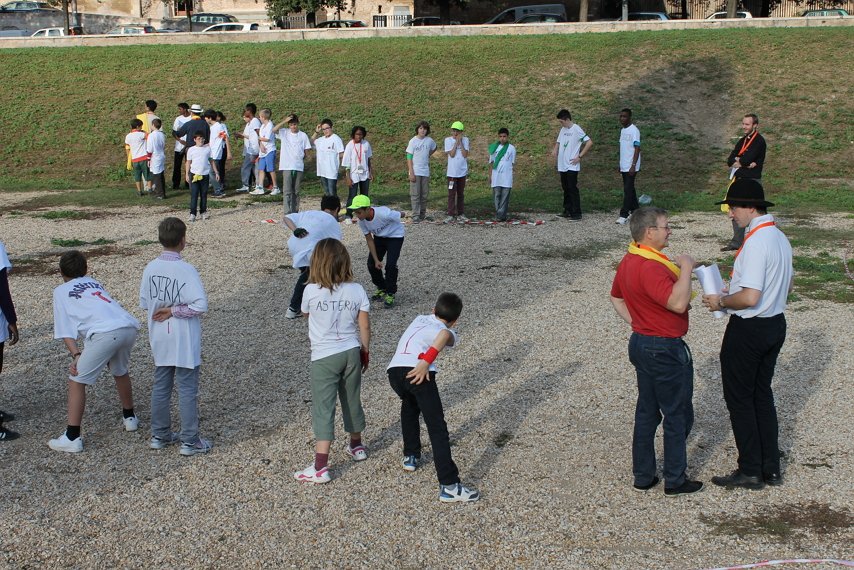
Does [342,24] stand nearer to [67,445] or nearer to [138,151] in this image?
[138,151]

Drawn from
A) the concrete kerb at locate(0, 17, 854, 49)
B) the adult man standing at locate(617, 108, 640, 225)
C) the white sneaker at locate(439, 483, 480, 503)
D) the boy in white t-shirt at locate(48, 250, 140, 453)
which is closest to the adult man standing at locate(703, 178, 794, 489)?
the white sneaker at locate(439, 483, 480, 503)

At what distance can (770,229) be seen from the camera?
5234mm

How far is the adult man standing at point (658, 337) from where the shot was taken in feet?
16.7

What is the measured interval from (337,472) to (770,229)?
305cm

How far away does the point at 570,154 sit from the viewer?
15078mm

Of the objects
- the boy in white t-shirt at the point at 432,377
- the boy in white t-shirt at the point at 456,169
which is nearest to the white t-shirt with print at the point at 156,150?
the boy in white t-shirt at the point at 456,169

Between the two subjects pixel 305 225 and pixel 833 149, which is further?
pixel 833 149

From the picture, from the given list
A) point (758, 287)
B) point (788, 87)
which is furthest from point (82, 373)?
point (788, 87)

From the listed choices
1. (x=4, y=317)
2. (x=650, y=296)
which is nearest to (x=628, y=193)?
(x=650, y=296)

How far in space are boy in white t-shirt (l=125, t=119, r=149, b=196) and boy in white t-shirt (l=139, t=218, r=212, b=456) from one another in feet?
41.5

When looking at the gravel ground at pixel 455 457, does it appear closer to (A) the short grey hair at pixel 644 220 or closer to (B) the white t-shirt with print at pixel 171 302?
(B) the white t-shirt with print at pixel 171 302

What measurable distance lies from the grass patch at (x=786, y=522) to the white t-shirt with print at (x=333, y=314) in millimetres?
2346

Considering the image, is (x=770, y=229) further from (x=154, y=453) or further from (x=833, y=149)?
(x=833, y=149)

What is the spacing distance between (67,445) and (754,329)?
14.7 ft
